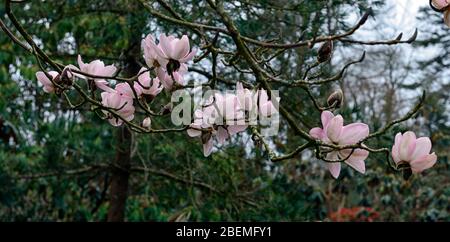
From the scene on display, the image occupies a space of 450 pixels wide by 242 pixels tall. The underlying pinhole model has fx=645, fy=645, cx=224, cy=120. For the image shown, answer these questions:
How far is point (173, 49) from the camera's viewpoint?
873 millimetres

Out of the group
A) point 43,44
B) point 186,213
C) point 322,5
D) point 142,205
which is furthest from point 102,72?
point 142,205

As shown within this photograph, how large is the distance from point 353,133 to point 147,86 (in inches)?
12.8

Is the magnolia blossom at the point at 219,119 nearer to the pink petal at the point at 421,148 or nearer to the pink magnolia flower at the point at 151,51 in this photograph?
the pink magnolia flower at the point at 151,51

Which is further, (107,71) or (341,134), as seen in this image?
(107,71)

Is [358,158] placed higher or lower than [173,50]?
lower

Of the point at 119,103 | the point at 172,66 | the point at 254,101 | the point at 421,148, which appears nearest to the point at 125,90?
the point at 119,103

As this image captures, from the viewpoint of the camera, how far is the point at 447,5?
0.87m

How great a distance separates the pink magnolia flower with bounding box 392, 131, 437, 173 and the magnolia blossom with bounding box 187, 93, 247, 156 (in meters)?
0.21

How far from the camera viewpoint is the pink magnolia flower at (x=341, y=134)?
2.70ft

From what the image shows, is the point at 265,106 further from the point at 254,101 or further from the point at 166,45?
the point at 166,45

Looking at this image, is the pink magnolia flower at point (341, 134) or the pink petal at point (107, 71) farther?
the pink petal at point (107, 71)

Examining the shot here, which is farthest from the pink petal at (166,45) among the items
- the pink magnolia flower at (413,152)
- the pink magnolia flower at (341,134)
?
the pink magnolia flower at (413,152)

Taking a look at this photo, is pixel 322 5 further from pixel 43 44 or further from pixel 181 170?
pixel 43 44

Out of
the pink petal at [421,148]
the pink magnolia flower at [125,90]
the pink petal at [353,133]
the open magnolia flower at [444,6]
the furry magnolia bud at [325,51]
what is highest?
the open magnolia flower at [444,6]
